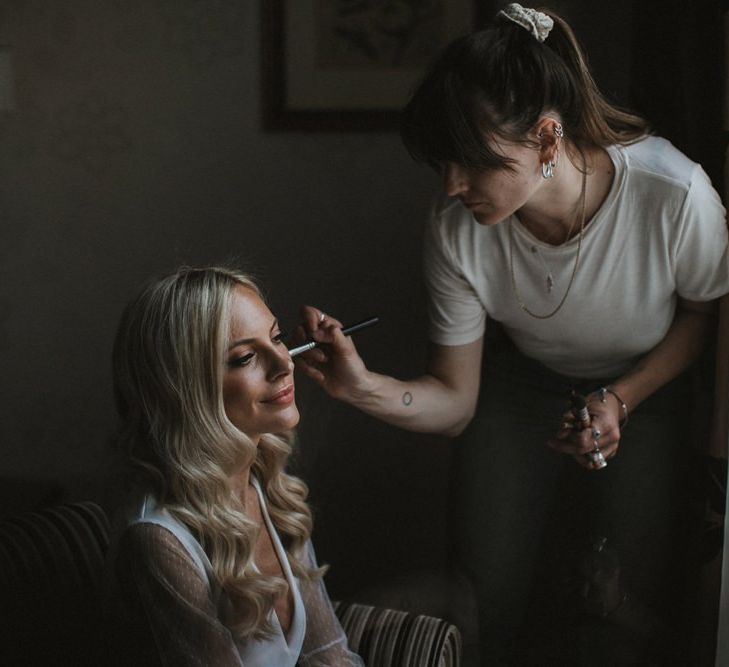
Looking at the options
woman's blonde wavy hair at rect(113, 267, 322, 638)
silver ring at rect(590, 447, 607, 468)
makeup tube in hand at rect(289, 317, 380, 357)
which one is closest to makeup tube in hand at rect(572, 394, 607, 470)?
silver ring at rect(590, 447, 607, 468)

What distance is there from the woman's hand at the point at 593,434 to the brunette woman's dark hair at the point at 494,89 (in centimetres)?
29

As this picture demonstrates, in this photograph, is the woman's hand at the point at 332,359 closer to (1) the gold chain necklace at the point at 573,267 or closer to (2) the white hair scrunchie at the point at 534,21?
(1) the gold chain necklace at the point at 573,267

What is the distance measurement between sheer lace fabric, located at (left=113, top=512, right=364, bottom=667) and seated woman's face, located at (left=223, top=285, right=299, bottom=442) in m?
0.13

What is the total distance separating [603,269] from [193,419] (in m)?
0.46

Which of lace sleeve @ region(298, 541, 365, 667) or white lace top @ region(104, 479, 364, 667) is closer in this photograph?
white lace top @ region(104, 479, 364, 667)

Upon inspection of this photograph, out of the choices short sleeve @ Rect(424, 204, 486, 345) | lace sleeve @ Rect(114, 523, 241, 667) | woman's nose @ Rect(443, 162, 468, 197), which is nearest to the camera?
lace sleeve @ Rect(114, 523, 241, 667)

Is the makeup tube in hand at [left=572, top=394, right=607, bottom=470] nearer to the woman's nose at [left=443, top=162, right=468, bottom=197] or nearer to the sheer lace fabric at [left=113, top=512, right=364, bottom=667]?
the woman's nose at [left=443, top=162, right=468, bottom=197]

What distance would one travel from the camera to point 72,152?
41.0 inches

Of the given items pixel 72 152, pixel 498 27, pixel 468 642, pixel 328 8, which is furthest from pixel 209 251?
pixel 468 642

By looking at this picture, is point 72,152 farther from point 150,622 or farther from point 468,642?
point 468,642

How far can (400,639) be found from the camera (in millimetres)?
956

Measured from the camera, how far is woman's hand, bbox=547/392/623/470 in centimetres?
95

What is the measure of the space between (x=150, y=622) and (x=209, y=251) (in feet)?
1.56

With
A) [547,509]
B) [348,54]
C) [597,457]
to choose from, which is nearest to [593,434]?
[597,457]
